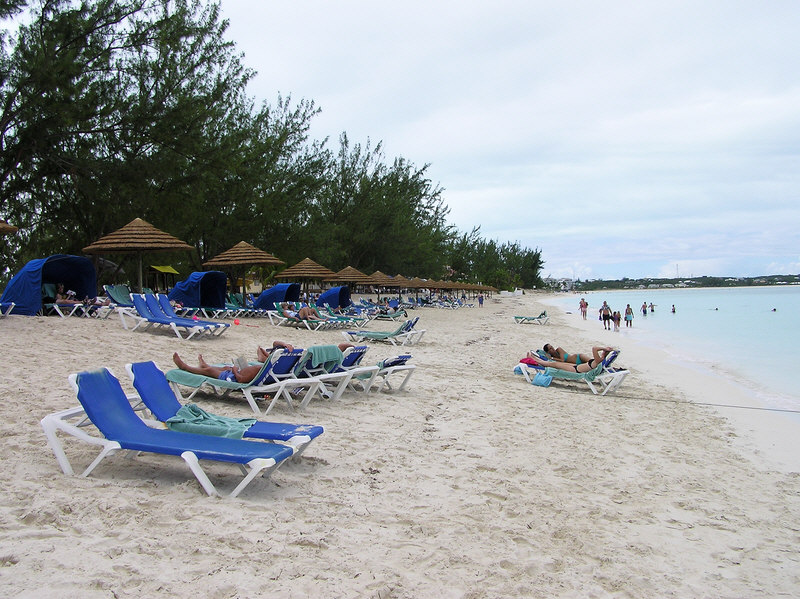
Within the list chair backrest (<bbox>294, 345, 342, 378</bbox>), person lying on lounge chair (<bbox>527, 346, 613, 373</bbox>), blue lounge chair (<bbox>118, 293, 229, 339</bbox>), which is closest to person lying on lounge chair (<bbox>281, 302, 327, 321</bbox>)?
blue lounge chair (<bbox>118, 293, 229, 339</bbox>)

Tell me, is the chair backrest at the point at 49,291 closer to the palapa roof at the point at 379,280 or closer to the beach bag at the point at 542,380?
the beach bag at the point at 542,380

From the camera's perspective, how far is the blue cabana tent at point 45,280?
11484 millimetres

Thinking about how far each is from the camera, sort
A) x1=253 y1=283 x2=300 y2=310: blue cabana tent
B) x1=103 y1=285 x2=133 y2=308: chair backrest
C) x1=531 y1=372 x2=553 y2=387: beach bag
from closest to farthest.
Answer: x1=531 y1=372 x2=553 y2=387: beach bag → x1=103 y1=285 x2=133 y2=308: chair backrest → x1=253 y1=283 x2=300 y2=310: blue cabana tent

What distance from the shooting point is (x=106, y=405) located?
363cm

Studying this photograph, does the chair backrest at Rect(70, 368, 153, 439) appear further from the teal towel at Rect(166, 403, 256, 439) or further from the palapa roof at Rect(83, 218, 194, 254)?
the palapa roof at Rect(83, 218, 194, 254)

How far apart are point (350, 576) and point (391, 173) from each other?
3732 centimetres

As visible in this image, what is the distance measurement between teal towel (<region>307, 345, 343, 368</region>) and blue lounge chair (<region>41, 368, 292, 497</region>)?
248 cm

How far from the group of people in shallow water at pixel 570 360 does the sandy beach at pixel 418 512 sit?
2.06 metres

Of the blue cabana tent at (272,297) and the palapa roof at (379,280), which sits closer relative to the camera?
the blue cabana tent at (272,297)

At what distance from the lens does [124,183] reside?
602 inches

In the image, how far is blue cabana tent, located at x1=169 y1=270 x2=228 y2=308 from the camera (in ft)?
50.1

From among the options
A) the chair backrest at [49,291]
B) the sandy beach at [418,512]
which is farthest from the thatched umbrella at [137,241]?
the sandy beach at [418,512]

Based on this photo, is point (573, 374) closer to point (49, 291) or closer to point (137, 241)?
point (137, 241)

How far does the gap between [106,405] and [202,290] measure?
12.5 metres
